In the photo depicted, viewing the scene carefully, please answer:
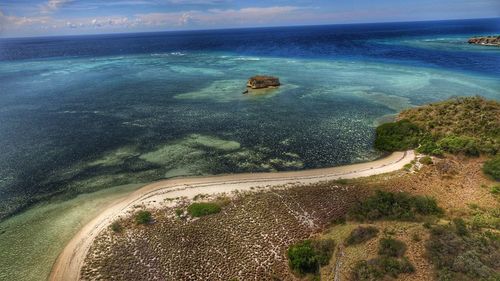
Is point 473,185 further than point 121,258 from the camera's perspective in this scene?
Yes

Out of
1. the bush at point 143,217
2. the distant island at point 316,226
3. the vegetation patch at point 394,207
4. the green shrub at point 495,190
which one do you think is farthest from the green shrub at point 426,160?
the bush at point 143,217

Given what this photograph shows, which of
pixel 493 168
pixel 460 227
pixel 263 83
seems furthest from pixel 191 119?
pixel 493 168

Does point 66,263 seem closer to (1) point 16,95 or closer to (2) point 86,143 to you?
(2) point 86,143

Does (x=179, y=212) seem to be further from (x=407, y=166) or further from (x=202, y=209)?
(x=407, y=166)

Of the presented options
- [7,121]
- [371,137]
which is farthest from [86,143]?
[371,137]

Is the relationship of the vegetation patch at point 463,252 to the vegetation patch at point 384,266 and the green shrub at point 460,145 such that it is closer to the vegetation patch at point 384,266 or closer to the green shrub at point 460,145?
the vegetation patch at point 384,266

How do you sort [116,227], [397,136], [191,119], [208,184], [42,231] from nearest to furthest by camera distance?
[116,227] < [42,231] < [208,184] < [397,136] < [191,119]

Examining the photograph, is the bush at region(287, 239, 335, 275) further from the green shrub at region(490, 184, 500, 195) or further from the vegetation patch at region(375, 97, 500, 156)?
the vegetation patch at region(375, 97, 500, 156)
